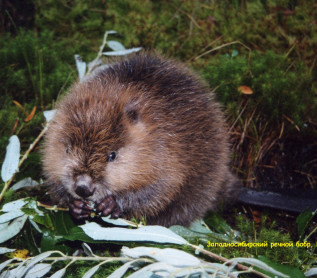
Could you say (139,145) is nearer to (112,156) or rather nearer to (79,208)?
(112,156)

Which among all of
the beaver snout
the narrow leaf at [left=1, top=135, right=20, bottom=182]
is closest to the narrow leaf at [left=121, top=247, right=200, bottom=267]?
the beaver snout

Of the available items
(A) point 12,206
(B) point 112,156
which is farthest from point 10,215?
(B) point 112,156

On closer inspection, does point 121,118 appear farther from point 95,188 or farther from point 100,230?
point 100,230

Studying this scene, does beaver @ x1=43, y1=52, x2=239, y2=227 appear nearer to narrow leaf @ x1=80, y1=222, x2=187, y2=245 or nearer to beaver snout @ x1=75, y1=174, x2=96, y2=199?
beaver snout @ x1=75, y1=174, x2=96, y2=199

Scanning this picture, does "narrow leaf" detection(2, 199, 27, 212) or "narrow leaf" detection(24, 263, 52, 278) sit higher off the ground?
"narrow leaf" detection(2, 199, 27, 212)

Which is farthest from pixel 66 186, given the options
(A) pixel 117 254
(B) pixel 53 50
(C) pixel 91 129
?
(B) pixel 53 50

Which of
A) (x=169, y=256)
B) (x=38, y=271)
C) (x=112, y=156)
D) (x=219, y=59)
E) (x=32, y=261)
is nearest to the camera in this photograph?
(x=169, y=256)
